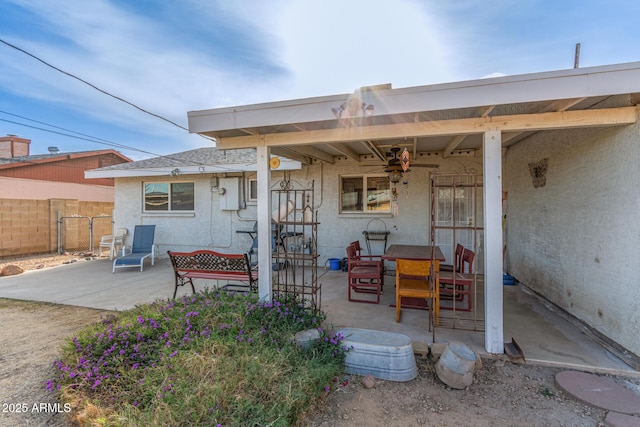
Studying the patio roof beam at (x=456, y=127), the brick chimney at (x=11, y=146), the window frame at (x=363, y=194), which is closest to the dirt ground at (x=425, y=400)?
the patio roof beam at (x=456, y=127)

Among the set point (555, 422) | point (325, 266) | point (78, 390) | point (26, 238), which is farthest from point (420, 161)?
point (26, 238)

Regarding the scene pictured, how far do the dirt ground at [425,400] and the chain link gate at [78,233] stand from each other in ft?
30.0

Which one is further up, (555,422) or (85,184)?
(85,184)

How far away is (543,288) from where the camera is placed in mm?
4582

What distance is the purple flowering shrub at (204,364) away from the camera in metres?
2.01

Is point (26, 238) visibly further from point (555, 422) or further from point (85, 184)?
point (555, 422)

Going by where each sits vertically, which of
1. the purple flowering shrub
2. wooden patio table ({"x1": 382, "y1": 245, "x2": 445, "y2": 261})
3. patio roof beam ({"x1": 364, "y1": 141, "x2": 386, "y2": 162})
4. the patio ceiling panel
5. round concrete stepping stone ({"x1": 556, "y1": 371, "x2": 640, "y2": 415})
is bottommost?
round concrete stepping stone ({"x1": 556, "y1": 371, "x2": 640, "y2": 415})

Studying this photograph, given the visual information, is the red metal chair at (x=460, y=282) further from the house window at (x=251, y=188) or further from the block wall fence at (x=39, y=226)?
the block wall fence at (x=39, y=226)

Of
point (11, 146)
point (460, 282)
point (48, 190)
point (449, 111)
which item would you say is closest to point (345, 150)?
point (449, 111)

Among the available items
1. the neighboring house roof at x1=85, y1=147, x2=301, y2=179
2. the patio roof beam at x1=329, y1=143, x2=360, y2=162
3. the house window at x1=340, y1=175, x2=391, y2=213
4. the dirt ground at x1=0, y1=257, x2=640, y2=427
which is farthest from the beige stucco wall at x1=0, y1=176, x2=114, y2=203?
the patio roof beam at x1=329, y1=143, x2=360, y2=162

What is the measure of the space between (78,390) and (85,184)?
602 inches

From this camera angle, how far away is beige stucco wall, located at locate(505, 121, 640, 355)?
2.75m

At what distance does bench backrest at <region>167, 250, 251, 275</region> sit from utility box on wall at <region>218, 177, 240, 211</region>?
351 cm

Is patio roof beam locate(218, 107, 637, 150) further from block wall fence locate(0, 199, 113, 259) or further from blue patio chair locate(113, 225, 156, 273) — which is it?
block wall fence locate(0, 199, 113, 259)
